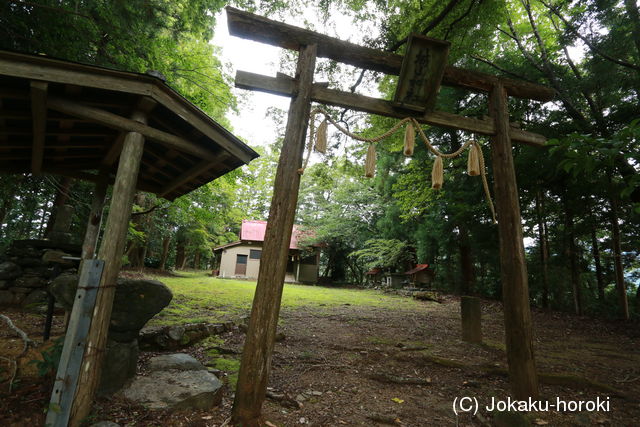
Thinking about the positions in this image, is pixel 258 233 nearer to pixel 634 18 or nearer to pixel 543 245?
pixel 543 245

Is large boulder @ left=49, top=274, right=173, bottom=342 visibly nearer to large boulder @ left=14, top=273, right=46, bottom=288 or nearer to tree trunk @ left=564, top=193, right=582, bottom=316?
large boulder @ left=14, top=273, right=46, bottom=288

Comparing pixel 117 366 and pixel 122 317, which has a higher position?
pixel 122 317

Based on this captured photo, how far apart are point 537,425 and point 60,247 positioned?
8723mm

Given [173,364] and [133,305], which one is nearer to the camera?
[133,305]

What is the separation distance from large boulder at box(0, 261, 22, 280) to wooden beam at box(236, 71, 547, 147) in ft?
21.0

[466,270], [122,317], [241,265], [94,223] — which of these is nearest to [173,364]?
[122,317]

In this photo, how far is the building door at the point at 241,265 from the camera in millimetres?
22969

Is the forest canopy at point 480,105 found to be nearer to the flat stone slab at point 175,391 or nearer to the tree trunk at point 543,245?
the tree trunk at point 543,245

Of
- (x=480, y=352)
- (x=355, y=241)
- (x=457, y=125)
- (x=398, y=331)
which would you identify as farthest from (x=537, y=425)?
(x=355, y=241)

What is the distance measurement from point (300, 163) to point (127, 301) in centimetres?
253

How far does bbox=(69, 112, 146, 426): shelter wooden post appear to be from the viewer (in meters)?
2.62

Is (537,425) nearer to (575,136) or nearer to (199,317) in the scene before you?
(575,136)

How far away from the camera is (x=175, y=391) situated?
3014 mm

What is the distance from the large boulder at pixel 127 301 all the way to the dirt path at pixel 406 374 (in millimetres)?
720
